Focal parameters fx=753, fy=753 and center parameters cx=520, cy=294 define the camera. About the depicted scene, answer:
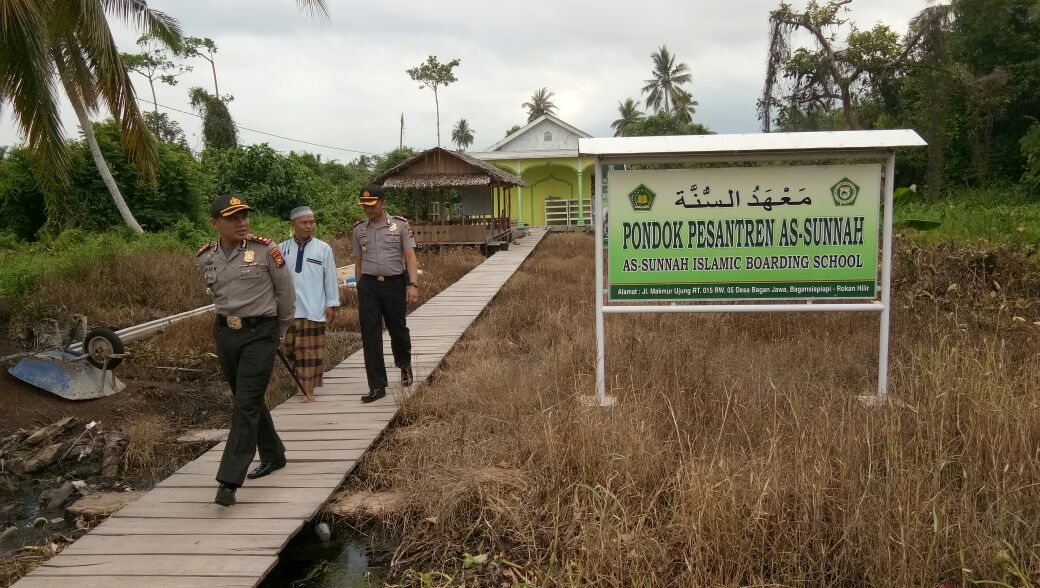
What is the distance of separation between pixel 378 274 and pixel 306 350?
839mm

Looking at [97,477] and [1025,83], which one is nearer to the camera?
[97,477]

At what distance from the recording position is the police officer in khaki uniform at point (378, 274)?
18.7ft

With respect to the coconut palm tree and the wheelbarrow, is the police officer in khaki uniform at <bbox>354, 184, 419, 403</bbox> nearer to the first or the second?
the wheelbarrow

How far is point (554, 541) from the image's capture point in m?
3.39

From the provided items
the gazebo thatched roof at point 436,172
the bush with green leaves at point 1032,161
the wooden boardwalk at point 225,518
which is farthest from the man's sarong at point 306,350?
the bush with green leaves at point 1032,161

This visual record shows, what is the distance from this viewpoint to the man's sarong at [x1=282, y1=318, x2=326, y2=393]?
5.75 m

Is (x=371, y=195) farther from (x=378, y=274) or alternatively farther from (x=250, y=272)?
(x=250, y=272)

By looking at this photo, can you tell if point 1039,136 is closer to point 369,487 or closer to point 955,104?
point 955,104

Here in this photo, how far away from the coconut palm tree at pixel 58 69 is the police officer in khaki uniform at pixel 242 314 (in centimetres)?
482

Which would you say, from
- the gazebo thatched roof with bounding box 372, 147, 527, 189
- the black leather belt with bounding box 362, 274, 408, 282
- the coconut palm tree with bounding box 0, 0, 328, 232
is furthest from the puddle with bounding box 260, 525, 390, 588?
the gazebo thatched roof with bounding box 372, 147, 527, 189

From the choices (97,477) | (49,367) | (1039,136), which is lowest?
(97,477)

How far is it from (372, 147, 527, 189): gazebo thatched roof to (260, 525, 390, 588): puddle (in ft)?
51.7

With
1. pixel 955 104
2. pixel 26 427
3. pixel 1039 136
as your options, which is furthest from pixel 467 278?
pixel 955 104

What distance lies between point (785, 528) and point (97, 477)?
4369mm
